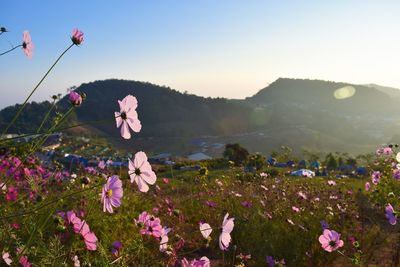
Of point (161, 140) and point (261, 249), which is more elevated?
point (261, 249)

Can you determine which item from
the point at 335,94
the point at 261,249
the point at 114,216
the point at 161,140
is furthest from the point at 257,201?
the point at 335,94

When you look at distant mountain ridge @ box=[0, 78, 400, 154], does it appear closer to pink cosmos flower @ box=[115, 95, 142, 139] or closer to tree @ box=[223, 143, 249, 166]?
tree @ box=[223, 143, 249, 166]

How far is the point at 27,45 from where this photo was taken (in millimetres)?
1727

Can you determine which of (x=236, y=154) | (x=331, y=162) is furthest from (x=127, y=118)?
(x=331, y=162)

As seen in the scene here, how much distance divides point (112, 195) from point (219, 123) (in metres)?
98.9

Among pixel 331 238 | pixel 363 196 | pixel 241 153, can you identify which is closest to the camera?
pixel 331 238

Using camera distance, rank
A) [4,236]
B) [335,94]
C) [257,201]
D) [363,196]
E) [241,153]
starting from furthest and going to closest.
→ 1. [335,94]
2. [241,153]
3. [363,196]
4. [257,201]
5. [4,236]

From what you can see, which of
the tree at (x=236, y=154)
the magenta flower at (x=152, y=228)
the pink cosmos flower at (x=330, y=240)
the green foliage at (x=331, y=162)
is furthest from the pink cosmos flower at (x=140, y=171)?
the green foliage at (x=331, y=162)

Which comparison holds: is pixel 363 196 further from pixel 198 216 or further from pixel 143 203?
pixel 143 203

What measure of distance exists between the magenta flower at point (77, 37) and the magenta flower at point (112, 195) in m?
A: 0.56

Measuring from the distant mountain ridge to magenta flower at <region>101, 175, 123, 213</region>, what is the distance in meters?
69.5

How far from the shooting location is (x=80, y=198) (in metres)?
3.88

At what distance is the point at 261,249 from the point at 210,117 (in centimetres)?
9871

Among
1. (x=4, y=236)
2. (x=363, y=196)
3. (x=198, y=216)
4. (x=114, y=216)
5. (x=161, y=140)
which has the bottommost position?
(x=161, y=140)
